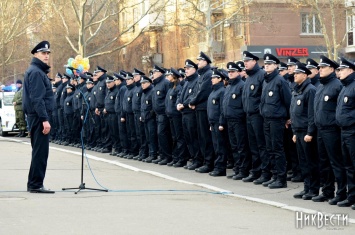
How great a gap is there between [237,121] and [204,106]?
5.78 ft

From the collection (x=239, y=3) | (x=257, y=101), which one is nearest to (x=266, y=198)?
(x=257, y=101)

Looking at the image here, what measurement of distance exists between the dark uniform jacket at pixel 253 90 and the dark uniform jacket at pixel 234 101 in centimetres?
53

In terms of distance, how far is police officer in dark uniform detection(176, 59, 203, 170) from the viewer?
19484 millimetres

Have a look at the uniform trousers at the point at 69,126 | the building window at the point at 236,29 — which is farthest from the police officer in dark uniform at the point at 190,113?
the building window at the point at 236,29

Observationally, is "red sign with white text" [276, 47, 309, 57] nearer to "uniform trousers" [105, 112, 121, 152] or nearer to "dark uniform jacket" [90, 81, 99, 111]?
"dark uniform jacket" [90, 81, 99, 111]

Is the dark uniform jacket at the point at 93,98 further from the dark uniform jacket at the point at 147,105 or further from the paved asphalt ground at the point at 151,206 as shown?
the paved asphalt ground at the point at 151,206

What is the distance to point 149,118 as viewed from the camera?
2203 cm

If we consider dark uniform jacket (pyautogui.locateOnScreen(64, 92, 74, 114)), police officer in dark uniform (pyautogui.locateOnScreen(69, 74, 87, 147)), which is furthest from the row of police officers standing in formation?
dark uniform jacket (pyautogui.locateOnScreen(64, 92, 74, 114))

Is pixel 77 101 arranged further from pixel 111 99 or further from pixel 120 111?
pixel 120 111

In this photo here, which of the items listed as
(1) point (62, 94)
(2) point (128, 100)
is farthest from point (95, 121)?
(1) point (62, 94)

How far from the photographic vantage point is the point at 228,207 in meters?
13.1

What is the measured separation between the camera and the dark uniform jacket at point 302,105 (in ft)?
47.7

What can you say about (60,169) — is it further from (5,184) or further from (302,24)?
(302,24)

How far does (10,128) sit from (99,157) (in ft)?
40.9
